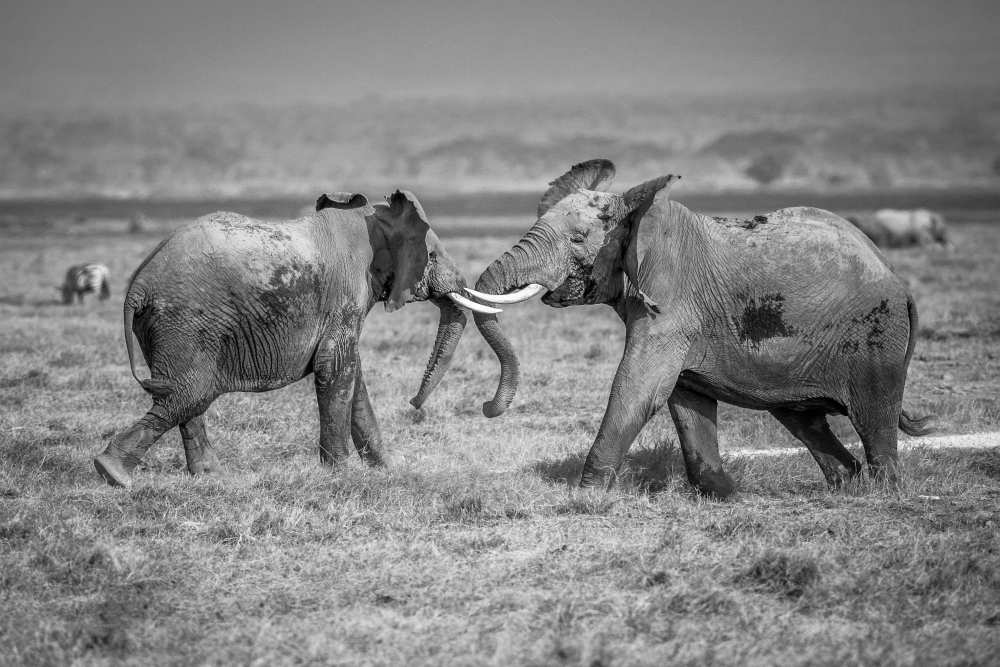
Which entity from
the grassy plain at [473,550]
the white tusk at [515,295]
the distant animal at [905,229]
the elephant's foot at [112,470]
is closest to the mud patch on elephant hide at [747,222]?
the white tusk at [515,295]

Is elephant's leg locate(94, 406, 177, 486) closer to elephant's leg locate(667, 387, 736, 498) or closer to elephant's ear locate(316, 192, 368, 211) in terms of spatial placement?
elephant's ear locate(316, 192, 368, 211)

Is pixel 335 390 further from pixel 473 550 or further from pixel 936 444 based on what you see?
pixel 936 444

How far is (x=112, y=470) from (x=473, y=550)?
308cm

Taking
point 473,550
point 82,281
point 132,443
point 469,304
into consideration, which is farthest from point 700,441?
point 82,281

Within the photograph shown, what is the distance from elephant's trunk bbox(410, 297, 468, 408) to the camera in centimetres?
1159

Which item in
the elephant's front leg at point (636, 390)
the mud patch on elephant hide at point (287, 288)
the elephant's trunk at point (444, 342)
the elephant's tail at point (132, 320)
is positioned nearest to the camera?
the elephant's front leg at point (636, 390)

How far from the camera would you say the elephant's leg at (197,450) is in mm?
10977

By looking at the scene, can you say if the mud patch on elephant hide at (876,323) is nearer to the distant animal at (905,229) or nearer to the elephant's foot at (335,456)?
the elephant's foot at (335,456)

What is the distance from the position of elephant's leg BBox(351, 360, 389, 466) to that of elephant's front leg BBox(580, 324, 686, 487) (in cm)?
232

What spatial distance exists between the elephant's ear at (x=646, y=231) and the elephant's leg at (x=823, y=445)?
1710 mm

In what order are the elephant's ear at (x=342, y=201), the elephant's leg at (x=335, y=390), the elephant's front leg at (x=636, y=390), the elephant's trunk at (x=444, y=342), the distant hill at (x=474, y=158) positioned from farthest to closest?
the distant hill at (x=474, y=158)
the elephant's trunk at (x=444, y=342)
the elephant's ear at (x=342, y=201)
the elephant's leg at (x=335, y=390)
the elephant's front leg at (x=636, y=390)

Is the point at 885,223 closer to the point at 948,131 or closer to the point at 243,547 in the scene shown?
the point at 243,547

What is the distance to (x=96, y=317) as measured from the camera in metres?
21.9

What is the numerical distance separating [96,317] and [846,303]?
49.3 feet
